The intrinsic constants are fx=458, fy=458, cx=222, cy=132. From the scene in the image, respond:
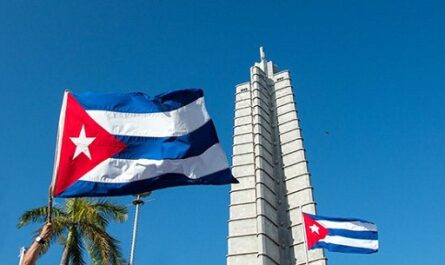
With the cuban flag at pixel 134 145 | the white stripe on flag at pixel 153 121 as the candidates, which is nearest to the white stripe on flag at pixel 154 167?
the cuban flag at pixel 134 145

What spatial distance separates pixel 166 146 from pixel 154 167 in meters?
0.62

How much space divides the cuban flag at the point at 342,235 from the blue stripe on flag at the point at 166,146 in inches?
519

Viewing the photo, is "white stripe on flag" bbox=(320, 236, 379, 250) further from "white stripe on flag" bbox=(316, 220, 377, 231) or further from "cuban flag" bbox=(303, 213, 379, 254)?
"white stripe on flag" bbox=(316, 220, 377, 231)

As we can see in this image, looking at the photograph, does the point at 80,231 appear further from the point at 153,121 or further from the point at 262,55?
the point at 262,55

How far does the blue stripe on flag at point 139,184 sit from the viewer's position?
8.60 m

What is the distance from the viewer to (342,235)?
71.1ft

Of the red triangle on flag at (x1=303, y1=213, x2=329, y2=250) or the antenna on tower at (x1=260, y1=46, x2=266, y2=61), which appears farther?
the antenna on tower at (x1=260, y1=46, x2=266, y2=61)

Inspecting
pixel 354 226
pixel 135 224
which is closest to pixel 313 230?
pixel 354 226

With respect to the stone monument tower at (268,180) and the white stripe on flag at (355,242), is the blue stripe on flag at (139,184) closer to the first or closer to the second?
the white stripe on flag at (355,242)

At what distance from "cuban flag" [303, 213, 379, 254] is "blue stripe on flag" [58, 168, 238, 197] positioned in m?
13.0

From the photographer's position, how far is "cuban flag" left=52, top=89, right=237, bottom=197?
8883 mm

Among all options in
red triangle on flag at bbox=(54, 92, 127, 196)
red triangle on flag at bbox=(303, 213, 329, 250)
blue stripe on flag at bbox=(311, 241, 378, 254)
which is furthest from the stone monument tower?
red triangle on flag at bbox=(54, 92, 127, 196)

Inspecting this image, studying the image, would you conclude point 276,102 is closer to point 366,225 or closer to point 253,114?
point 253,114

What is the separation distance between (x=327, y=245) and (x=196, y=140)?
13.6 metres
